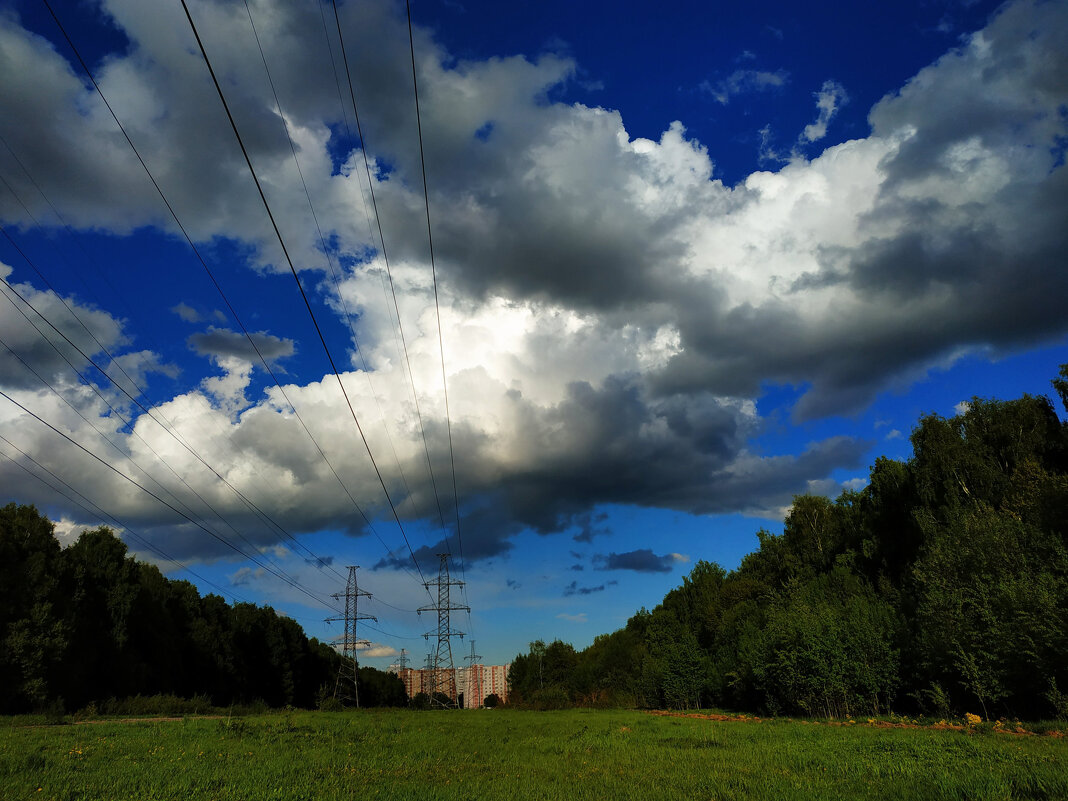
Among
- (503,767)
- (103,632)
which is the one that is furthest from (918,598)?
(103,632)

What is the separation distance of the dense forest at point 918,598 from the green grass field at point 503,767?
15373mm

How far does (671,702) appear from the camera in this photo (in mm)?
85812

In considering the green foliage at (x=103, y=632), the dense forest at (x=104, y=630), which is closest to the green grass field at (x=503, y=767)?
the green foliage at (x=103, y=632)

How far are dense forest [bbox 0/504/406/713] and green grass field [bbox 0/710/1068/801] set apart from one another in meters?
25.6

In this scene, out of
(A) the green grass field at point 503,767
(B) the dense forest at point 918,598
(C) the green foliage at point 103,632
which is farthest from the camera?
(C) the green foliage at point 103,632

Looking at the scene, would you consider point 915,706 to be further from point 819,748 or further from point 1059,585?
point 819,748

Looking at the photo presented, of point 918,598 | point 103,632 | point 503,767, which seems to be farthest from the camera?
point 103,632

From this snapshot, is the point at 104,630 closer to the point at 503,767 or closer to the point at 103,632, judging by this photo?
the point at 103,632

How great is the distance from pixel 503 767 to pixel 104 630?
162 ft

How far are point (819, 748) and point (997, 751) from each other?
553 centimetres

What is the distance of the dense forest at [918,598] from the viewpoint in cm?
3338

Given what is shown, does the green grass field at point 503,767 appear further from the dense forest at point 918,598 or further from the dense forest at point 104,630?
the dense forest at point 104,630

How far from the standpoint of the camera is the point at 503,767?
57.2 feet

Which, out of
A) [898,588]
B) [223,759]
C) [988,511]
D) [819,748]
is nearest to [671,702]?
[898,588]
